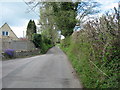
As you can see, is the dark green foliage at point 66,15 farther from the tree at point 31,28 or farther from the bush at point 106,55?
the bush at point 106,55

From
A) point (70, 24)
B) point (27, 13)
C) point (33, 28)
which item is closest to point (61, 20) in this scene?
point (70, 24)

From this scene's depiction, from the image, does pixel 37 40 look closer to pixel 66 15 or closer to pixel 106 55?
pixel 66 15

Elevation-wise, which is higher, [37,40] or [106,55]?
[37,40]

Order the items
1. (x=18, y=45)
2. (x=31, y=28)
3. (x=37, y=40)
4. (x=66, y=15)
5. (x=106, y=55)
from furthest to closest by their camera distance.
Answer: (x=31, y=28), (x=37, y=40), (x=18, y=45), (x=66, y=15), (x=106, y=55)

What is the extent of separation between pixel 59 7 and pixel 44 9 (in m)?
2.19

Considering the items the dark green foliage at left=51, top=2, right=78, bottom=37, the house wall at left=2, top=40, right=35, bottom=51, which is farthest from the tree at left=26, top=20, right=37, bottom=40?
the dark green foliage at left=51, top=2, right=78, bottom=37

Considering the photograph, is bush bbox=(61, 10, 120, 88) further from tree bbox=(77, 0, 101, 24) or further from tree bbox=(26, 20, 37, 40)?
tree bbox=(26, 20, 37, 40)

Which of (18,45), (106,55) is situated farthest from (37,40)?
(106,55)

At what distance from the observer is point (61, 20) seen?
63.3 feet

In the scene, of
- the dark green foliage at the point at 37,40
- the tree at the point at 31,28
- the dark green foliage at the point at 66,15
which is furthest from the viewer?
the tree at the point at 31,28

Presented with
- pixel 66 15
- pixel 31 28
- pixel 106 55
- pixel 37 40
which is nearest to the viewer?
pixel 106 55

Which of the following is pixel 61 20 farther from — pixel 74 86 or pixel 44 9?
pixel 74 86

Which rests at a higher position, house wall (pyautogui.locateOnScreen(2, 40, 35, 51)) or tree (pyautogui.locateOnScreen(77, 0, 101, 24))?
tree (pyautogui.locateOnScreen(77, 0, 101, 24))

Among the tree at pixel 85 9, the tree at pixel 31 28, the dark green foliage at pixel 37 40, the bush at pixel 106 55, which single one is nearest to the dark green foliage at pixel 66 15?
the tree at pixel 85 9
